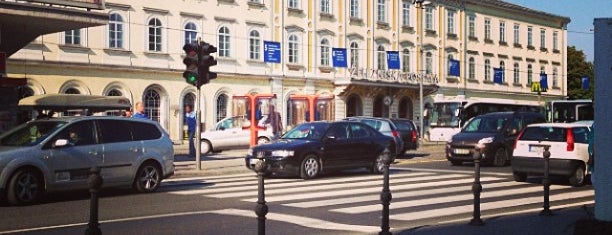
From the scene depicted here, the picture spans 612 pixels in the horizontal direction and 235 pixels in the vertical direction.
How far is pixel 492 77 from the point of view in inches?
2488

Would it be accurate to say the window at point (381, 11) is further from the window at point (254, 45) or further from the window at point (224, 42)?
the window at point (224, 42)

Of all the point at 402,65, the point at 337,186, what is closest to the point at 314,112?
the point at 402,65

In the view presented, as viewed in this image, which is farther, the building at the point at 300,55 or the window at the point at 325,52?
the window at the point at 325,52

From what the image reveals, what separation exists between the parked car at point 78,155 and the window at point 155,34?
23952 mm

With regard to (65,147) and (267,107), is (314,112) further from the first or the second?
(65,147)

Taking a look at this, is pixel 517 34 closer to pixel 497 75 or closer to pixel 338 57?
pixel 497 75

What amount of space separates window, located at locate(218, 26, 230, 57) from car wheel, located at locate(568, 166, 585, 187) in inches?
1100

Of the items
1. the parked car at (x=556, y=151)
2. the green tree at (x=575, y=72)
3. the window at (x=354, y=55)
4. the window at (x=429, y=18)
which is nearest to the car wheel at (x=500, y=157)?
the parked car at (x=556, y=151)

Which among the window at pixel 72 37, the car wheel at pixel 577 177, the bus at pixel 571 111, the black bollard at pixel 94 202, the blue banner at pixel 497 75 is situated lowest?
the car wheel at pixel 577 177

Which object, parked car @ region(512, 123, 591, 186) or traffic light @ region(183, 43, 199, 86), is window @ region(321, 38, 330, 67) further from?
parked car @ region(512, 123, 591, 186)

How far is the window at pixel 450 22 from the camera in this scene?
58.8 metres

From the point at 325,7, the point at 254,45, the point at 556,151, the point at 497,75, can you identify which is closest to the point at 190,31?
the point at 254,45

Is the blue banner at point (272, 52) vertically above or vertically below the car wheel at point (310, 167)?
above

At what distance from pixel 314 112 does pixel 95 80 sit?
10770 millimetres
